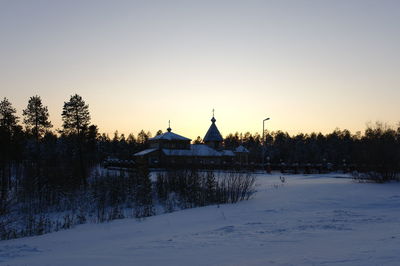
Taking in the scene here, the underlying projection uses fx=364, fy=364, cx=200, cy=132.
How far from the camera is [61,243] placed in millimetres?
10539

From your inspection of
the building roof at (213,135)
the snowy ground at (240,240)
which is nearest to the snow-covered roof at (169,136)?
the building roof at (213,135)

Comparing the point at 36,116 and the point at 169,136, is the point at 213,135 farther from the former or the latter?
the point at 36,116

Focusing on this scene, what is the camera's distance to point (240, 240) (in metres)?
9.31

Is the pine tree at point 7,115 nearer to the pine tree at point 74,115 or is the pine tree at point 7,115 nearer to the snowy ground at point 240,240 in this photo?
the pine tree at point 74,115

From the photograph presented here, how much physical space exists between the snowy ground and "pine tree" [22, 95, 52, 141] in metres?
40.7

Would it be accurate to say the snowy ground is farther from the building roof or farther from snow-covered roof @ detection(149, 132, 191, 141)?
the building roof

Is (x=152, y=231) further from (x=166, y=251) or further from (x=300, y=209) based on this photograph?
(x=300, y=209)

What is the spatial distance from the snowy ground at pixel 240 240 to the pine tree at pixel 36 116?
133 ft

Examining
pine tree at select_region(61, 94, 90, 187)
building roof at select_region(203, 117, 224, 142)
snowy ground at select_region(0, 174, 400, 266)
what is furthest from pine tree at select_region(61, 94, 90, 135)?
snowy ground at select_region(0, 174, 400, 266)

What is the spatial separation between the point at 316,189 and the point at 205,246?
14.7 meters

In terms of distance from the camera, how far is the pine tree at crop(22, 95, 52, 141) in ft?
163

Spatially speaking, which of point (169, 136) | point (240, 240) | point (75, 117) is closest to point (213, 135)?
point (169, 136)

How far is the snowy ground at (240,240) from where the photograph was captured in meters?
7.33

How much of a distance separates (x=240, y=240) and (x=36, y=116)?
47.3 meters
